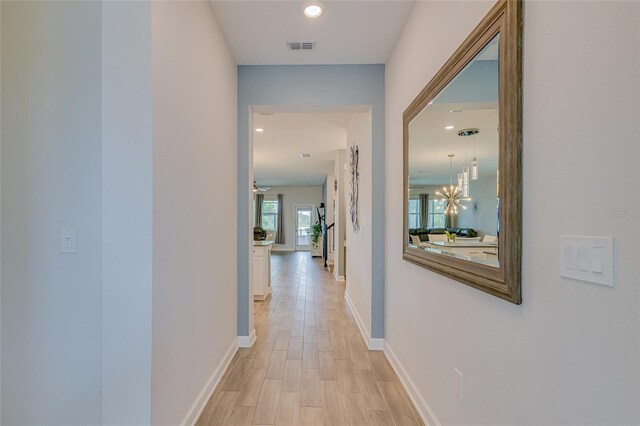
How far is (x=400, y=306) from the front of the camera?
2.39 metres

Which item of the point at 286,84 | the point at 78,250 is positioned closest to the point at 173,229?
Answer: the point at 78,250

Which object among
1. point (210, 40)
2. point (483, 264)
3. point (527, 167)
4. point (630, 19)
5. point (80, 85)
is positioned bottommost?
point (483, 264)

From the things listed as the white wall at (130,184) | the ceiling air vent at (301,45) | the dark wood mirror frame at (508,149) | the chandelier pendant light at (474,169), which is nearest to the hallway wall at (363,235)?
the ceiling air vent at (301,45)

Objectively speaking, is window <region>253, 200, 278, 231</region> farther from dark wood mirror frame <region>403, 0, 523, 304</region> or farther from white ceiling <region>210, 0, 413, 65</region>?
dark wood mirror frame <region>403, 0, 523, 304</region>

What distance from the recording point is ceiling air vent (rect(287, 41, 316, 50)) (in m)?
2.56

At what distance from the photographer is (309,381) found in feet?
7.62

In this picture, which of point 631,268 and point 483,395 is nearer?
point 631,268

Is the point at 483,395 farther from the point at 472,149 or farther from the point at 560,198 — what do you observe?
the point at 472,149

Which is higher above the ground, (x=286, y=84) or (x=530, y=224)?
(x=286, y=84)

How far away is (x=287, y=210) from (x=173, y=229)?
37.2 ft

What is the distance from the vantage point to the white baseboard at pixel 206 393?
1775 mm

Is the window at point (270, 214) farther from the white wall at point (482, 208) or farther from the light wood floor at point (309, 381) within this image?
the white wall at point (482, 208)

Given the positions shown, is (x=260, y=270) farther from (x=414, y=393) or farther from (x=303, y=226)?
(x=303, y=226)

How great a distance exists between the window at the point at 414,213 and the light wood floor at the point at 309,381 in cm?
118
